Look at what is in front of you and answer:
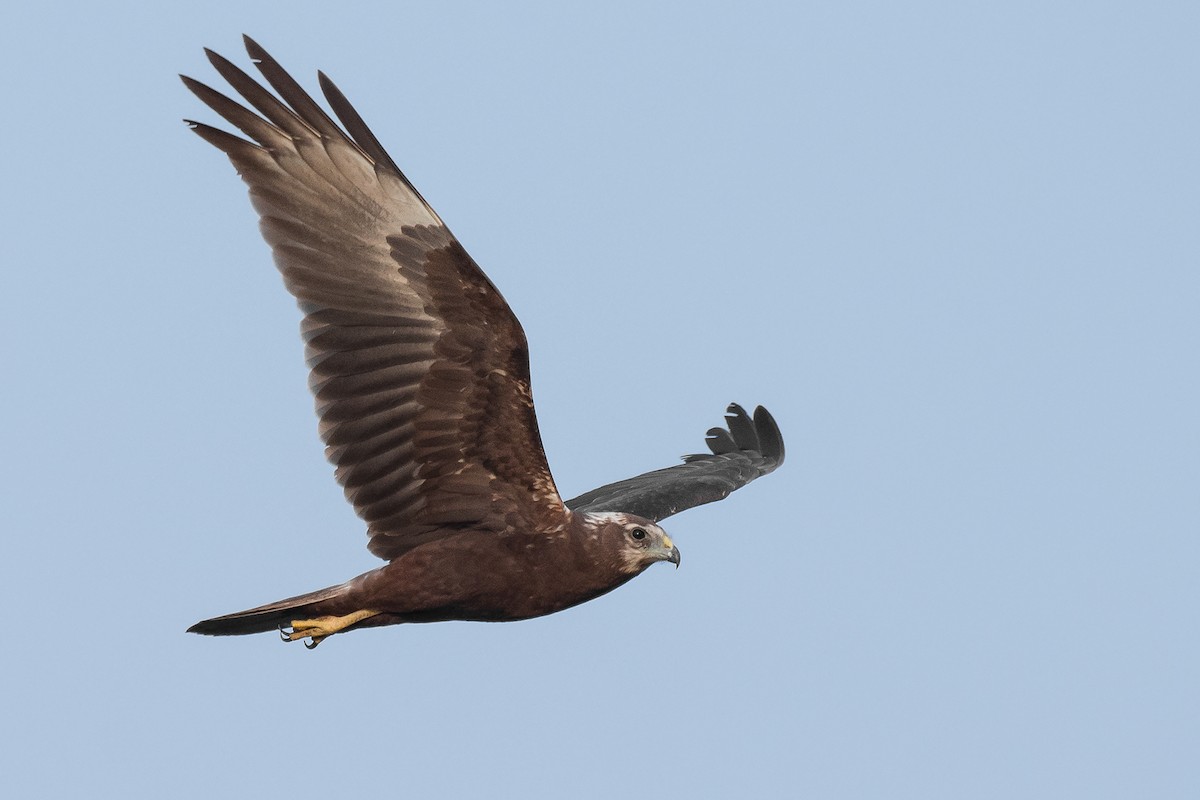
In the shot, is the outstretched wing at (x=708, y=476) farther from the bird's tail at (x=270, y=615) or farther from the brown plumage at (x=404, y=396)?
the bird's tail at (x=270, y=615)

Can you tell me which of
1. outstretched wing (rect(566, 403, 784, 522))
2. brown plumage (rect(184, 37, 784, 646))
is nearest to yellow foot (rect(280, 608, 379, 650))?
brown plumage (rect(184, 37, 784, 646))

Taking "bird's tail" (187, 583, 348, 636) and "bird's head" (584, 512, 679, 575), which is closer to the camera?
"bird's tail" (187, 583, 348, 636)

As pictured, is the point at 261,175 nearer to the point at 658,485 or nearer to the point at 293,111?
the point at 293,111

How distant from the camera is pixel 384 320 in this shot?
10.7m

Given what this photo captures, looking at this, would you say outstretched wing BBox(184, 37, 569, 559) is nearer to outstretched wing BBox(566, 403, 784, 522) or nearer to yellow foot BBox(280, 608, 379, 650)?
yellow foot BBox(280, 608, 379, 650)

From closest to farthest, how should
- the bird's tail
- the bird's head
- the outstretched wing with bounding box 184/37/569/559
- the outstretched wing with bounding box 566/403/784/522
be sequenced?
the outstretched wing with bounding box 184/37/569/559
the bird's tail
the bird's head
the outstretched wing with bounding box 566/403/784/522

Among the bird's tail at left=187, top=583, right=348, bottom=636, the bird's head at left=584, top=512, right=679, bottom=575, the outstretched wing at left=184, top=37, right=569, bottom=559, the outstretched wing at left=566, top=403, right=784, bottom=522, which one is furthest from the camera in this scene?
the outstretched wing at left=566, top=403, right=784, bottom=522

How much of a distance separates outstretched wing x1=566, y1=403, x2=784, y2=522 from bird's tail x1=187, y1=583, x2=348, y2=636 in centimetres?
283

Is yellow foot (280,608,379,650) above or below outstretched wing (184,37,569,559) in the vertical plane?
below

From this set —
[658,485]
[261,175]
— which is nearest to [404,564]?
[261,175]

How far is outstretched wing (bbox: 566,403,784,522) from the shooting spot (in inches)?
537

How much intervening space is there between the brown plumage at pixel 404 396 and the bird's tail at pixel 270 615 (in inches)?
0.5

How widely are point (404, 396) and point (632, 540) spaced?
168cm

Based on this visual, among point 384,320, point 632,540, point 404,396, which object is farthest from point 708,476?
point 384,320
